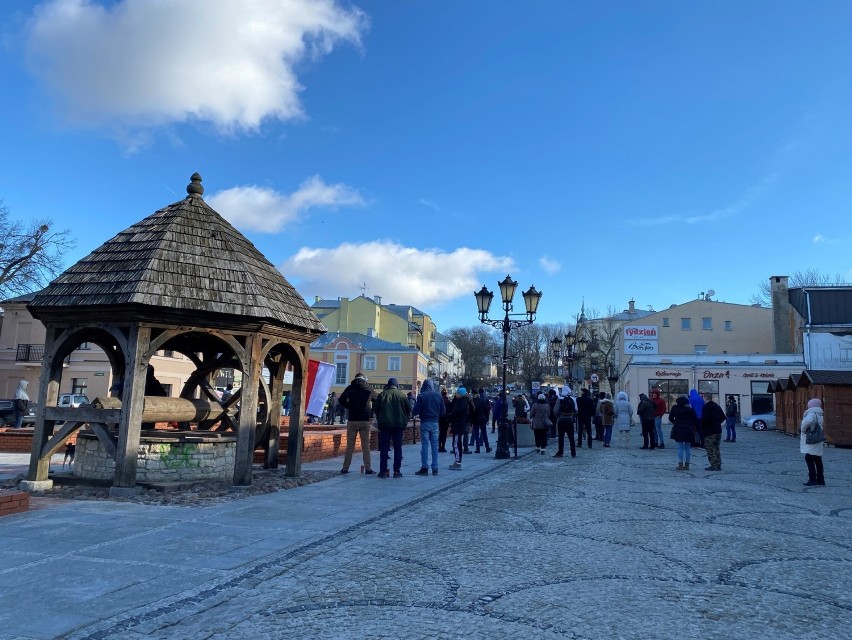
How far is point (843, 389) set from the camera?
79.9 feet

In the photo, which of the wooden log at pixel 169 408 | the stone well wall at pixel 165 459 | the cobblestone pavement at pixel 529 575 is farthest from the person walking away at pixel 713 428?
the wooden log at pixel 169 408

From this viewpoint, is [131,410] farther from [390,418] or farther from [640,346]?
[640,346]

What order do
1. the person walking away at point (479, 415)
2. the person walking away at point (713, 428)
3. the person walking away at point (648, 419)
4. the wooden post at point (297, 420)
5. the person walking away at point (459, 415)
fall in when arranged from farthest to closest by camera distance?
1. the person walking away at point (648, 419)
2. the person walking away at point (479, 415)
3. the person walking away at point (459, 415)
4. the person walking away at point (713, 428)
5. the wooden post at point (297, 420)

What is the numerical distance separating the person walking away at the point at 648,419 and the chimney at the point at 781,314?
1383 inches

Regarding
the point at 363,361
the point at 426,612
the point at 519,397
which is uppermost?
the point at 363,361

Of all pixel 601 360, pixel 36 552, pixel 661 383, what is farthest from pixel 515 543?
pixel 601 360

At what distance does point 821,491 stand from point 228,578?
10.8m

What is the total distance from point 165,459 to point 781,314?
52181 millimetres

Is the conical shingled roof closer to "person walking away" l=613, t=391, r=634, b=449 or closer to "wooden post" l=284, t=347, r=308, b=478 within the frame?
"wooden post" l=284, t=347, r=308, b=478

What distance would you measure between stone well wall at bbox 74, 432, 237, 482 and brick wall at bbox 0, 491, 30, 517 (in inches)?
74.2

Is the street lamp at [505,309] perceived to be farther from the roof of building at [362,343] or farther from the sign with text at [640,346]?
the roof of building at [362,343]

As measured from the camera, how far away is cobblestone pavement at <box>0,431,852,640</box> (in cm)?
416

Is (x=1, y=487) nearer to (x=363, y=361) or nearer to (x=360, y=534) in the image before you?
(x=360, y=534)

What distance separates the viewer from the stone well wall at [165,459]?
9.55m
